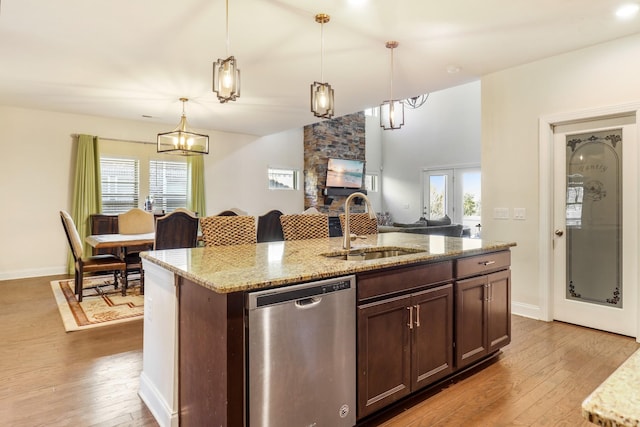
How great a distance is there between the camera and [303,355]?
1.67 m

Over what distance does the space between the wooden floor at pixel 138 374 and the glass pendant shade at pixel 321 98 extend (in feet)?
7.11

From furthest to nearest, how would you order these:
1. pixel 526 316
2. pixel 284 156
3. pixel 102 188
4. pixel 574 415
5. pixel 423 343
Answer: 1. pixel 284 156
2. pixel 102 188
3. pixel 526 316
4. pixel 423 343
5. pixel 574 415

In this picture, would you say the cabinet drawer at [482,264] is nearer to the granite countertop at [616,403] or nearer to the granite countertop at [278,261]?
the granite countertop at [278,261]

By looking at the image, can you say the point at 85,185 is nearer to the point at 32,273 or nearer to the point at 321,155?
the point at 32,273

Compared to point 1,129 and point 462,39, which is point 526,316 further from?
point 1,129

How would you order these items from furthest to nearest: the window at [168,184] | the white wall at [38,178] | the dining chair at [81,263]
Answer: the window at [168,184] < the white wall at [38,178] < the dining chair at [81,263]

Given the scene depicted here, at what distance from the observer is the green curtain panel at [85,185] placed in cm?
610

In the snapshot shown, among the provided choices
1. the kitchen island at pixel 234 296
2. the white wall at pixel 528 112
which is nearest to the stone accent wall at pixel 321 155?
the white wall at pixel 528 112

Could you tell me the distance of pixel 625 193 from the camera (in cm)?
333

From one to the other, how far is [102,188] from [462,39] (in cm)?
606

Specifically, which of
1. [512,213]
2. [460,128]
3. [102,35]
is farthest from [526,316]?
[460,128]

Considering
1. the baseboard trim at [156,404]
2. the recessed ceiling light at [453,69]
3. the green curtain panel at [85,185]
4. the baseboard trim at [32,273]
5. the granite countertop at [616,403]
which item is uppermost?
the recessed ceiling light at [453,69]

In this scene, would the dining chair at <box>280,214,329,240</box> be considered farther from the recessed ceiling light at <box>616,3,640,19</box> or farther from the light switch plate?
the recessed ceiling light at <box>616,3,640,19</box>

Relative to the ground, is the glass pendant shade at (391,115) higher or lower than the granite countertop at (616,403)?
higher
